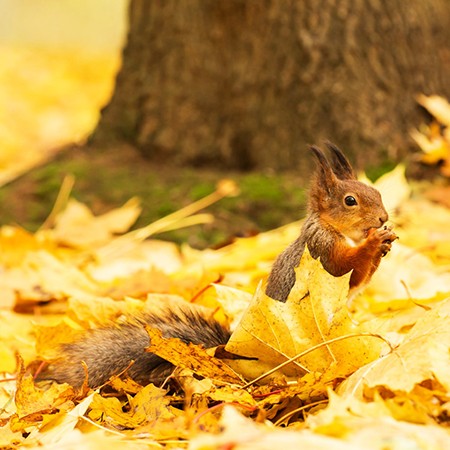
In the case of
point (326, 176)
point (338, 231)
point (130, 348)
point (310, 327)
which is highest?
point (326, 176)

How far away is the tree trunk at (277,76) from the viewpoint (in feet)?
11.6

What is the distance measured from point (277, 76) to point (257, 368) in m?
2.14

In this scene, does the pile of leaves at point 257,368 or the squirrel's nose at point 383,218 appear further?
the squirrel's nose at point 383,218

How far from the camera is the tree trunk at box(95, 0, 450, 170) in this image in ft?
11.6

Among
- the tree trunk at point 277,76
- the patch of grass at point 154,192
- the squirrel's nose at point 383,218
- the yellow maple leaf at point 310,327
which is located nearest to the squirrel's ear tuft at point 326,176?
the squirrel's nose at point 383,218

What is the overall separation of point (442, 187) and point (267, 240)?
93 centimetres

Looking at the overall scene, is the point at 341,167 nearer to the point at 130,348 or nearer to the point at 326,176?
the point at 326,176

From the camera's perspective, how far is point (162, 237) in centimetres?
344

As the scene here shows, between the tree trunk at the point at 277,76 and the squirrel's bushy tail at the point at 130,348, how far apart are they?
A: 5.98 ft

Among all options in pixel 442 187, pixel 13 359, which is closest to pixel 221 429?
pixel 13 359

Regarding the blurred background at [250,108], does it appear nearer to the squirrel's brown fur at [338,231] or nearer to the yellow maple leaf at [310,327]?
the squirrel's brown fur at [338,231]

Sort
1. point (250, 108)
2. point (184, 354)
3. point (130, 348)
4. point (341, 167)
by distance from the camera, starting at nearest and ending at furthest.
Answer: point (184, 354), point (130, 348), point (341, 167), point (250, 108)

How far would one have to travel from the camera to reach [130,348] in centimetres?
184

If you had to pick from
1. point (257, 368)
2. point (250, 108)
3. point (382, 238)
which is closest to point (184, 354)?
point (257, 368)
